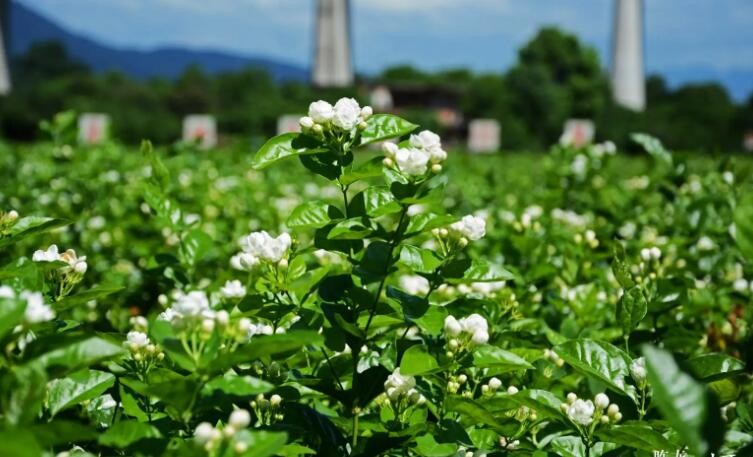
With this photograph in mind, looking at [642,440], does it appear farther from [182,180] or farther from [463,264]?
[182,180]

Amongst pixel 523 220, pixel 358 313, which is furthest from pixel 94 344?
pixel 523 220

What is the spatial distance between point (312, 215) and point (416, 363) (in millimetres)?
258

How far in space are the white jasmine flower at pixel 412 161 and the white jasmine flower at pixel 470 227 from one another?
0.46 feet

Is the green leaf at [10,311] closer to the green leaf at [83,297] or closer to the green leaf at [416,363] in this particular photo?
the green leaf at [83,297]

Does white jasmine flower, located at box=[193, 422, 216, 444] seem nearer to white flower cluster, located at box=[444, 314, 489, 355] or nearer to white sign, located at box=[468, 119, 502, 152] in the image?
white flower cluster, located at box=[444, 314, 489, 355]

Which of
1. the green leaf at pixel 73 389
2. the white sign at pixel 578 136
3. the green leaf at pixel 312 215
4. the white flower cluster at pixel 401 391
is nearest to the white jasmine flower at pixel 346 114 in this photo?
the green leaf at pixel 312 215

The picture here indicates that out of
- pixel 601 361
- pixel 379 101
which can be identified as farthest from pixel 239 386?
pixel 379 101

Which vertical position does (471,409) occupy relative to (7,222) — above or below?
below

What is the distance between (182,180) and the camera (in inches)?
163

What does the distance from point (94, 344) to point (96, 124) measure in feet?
34.9

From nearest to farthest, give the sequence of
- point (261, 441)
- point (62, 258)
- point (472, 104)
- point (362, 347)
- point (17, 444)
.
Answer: point (17, 444), point (261, 441), point (62, 258), point (362, 347), point (472, 104)

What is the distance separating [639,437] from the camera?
3.88 feet

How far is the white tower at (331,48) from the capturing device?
26484 millimetres

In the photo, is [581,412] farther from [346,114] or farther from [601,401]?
[346,114]
